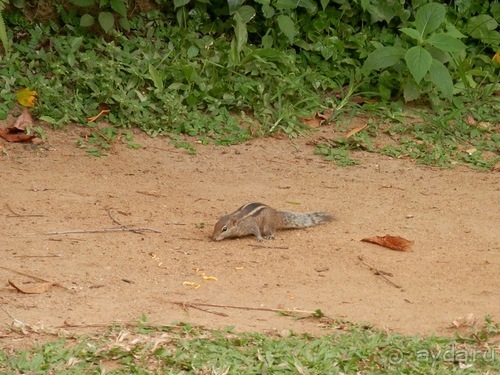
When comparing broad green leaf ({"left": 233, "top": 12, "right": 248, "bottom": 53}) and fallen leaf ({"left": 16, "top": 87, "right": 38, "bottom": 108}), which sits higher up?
broad green leaf ({"left": 233, "top": 12, "right": 248, "bottom": 53})

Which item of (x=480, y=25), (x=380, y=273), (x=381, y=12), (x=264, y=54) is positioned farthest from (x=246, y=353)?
(x=480, y=25)

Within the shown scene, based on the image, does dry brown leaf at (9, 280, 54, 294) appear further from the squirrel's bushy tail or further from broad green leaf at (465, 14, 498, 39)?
broad green leaf at (465, 14, 498, 39)

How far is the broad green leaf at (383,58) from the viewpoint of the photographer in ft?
32.2

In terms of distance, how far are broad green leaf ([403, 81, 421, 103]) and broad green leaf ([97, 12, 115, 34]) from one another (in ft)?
9.75

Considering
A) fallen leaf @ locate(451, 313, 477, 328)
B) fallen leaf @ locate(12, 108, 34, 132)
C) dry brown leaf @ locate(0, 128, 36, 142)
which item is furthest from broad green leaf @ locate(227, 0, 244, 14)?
fallen leaf @ locate(451, 313, 477, 328)

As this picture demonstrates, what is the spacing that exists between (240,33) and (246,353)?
5582 mm

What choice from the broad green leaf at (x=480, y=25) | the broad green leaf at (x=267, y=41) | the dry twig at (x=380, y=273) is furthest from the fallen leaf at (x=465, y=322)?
the broad green leaf at (x=480, y=25)

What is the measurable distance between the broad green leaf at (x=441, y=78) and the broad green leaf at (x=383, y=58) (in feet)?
1.26

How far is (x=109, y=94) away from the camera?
9219 millimetres

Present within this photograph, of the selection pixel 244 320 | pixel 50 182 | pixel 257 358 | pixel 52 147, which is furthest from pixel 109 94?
pixel 257 358

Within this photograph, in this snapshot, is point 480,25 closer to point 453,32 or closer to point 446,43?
point 453,32

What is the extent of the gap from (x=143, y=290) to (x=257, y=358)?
127 cm

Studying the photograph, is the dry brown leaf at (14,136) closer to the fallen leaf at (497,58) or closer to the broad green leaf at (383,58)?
the broad green leaf at (383,58)

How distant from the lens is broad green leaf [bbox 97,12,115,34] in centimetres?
977
